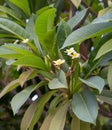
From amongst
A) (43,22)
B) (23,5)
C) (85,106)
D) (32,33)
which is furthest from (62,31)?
(23,5)

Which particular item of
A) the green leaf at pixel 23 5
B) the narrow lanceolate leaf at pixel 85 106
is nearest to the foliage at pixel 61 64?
the narrow lanceolate leaf at pixel 85 106

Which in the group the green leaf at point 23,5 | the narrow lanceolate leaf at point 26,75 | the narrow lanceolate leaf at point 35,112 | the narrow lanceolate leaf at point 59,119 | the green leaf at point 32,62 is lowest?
the narrow lanceolate leaf at point 59,119

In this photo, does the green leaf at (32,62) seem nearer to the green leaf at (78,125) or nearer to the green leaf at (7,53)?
the green leaf at (7,53)

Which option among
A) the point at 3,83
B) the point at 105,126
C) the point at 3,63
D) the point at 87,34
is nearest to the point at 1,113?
the point at 3,83

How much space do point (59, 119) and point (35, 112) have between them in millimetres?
132

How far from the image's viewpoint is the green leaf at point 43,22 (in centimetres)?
123

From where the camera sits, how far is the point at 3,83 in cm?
197

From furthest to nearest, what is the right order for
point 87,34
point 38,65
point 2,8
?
point 2,8
point 38,65
point 87,34

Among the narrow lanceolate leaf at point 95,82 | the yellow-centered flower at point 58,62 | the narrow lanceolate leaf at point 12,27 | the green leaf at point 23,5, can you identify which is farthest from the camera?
the green leaf at point 23,5

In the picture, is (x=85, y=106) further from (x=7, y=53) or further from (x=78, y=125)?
(x=7, y=53)

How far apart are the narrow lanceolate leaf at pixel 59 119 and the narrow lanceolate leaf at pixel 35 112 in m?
0.07

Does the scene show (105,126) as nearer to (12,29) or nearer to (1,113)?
(1,113)

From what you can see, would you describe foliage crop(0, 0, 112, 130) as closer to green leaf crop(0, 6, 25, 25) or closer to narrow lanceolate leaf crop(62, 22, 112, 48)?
narrow lanceolate leaf crop(62, 22, 112, 48)

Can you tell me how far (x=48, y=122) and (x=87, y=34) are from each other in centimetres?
42
